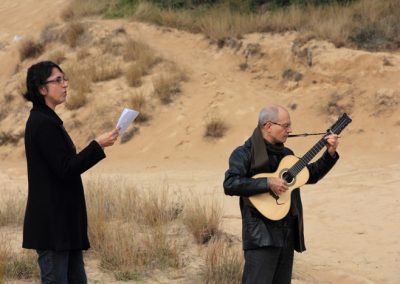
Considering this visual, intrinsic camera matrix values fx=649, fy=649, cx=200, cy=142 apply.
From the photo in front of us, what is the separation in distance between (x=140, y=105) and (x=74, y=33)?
451 centimetres

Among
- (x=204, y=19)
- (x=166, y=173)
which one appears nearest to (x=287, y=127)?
(x=166, y=173)

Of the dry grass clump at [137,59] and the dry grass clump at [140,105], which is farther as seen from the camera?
the dry grass clump at [137,59]

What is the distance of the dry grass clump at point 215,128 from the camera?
1353 cm

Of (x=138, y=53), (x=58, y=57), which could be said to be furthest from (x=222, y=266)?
(x=58, y=57)

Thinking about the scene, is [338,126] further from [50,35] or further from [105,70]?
[50,35]

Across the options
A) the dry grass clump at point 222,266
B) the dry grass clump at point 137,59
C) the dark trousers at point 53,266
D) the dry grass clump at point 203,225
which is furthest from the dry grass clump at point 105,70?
the dark trousers at point 53,266

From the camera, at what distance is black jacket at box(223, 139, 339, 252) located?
3.78m

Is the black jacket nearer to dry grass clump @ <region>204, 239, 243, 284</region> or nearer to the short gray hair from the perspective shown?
the short gray hair

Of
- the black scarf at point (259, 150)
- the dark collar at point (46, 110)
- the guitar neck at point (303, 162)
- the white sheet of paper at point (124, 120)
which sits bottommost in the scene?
the guitar neck at point (303, 162)

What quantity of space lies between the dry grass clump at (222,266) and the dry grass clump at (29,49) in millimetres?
14510

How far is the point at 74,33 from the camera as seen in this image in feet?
59.1

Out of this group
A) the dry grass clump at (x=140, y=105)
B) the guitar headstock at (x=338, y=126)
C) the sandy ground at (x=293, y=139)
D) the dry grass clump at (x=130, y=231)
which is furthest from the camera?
the dry grass clump at (x=140, y=105)

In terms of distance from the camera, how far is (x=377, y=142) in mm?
12305

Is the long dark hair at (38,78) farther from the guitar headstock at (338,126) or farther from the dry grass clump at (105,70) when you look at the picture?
the dry grass clump at (105,70)
